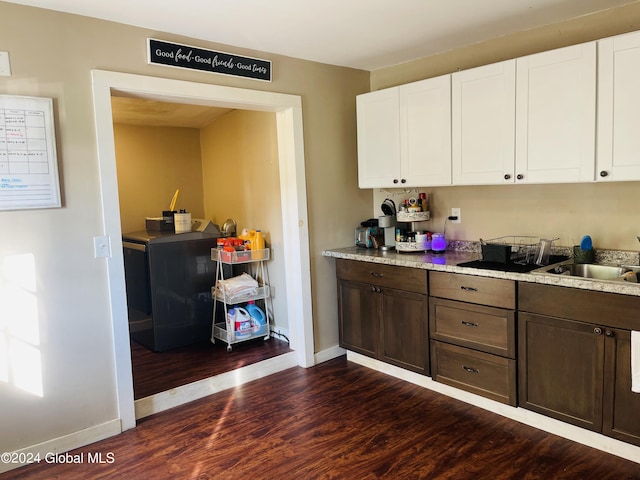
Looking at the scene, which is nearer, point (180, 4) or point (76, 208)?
point (180, 4)

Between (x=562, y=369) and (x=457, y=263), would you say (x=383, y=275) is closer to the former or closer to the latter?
(x=457, y=263)

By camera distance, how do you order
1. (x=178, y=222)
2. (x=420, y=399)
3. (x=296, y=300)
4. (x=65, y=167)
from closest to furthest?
(x=65, y=167) → (x=420, y=399) → (x=296, y=300) → (x=178, y=222)

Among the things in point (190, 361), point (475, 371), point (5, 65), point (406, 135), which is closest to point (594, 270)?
point (475, 371)

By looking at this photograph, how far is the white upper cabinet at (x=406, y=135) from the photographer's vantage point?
3154 mm

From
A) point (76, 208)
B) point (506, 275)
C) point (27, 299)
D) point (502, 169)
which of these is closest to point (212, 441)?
point (27, 299)

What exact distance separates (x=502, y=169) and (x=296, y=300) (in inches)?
69.9

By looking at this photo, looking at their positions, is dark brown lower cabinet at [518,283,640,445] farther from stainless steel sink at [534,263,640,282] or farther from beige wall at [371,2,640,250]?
beige wall at [371,2,640,250]

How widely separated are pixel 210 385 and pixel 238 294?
900 mm

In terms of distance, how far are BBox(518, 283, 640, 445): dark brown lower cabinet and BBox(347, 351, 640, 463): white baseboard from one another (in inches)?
4.0

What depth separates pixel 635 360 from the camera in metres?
2.14

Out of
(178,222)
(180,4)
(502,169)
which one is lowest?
(178,222)

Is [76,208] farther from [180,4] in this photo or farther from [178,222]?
[178,222]

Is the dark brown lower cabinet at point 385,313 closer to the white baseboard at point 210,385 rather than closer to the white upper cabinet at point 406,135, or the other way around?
the white baseboard at point 210,385

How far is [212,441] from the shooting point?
8.70 feet
